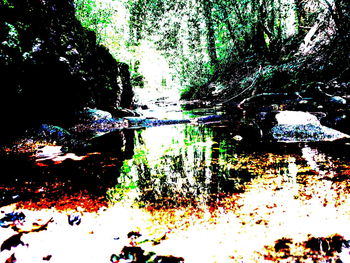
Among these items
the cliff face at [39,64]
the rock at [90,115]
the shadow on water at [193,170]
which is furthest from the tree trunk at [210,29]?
the shadow on water at [193,170]

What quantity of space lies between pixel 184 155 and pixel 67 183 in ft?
5.04

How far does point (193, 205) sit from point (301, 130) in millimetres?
3016

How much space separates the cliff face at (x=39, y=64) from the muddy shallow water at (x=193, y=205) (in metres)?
2.80

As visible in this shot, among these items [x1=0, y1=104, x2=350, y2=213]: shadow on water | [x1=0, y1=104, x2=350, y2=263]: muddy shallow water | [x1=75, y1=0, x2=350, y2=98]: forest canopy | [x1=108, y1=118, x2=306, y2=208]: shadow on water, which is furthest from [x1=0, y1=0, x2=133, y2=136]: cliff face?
[x1=75, y1=0, x2=350, y2=98]: forest canopy

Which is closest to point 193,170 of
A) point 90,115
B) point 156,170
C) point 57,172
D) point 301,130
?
point 156,170

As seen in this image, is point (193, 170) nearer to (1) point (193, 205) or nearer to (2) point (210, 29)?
(1) point (193, 205)

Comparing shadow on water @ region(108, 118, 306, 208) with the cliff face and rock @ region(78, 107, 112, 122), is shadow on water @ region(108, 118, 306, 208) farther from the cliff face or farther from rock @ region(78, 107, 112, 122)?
rock @ region(78, 107, 112, 122)

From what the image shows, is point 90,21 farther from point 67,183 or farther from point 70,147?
point 67,183

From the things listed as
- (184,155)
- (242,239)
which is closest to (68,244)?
(242,239)

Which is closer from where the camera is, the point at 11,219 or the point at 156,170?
the point at 11,219

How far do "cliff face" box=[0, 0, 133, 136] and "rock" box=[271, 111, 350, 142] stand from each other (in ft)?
17.2

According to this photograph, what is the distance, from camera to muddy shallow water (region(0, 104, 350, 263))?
1304 mm

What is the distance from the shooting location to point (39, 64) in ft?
18.8

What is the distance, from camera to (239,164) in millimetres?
2822
